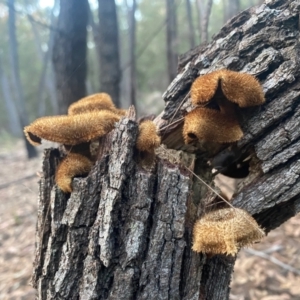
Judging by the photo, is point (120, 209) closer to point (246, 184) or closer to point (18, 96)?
point (246, 184)

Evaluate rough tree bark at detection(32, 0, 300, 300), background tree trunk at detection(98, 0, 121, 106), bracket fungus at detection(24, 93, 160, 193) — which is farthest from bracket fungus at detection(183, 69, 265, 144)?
background tree trunk at detection(98, 0, 121, 106)

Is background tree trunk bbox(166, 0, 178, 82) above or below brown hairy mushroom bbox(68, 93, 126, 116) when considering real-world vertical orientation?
above

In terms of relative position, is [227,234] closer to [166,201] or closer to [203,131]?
[166,201]

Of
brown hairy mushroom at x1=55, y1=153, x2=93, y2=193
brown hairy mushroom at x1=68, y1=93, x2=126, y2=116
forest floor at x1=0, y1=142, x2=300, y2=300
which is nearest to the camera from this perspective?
brown hairy mushroom at x1=55, y1=153, x2=93, y2=193

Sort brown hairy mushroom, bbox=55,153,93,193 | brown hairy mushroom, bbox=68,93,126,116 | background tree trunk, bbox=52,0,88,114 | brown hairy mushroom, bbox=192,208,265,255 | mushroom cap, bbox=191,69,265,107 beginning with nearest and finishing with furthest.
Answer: brown hairy mushroom, bbox=192,208,265,255
mushroom cap, bbox=191,69,265,107
brown hairy mushroom, bbox=55,153,93,193
brown hairy mushroom, bbox=68,93,126,116
background tree trunk, bbox=52,0,88,114

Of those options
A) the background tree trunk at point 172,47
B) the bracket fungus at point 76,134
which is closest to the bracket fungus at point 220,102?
the bracket fungus at point 76,134

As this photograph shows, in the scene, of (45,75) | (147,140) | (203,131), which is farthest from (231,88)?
(45,75)

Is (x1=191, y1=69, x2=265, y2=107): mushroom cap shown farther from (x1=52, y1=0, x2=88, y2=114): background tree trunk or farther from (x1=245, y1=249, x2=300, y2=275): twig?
(x1=245, y1=249, x2=300, y2=275): twig

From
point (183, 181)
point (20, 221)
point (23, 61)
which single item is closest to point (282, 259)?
point (183, 181)
